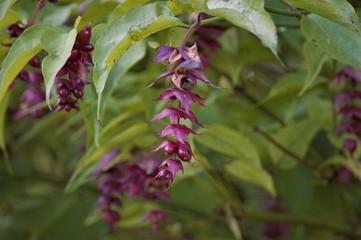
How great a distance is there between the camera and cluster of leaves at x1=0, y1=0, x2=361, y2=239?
68 cm

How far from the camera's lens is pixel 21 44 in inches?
28.7

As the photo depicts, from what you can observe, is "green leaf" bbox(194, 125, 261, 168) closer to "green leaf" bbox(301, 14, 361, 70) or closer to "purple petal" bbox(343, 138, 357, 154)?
"purple petal" bbox(343, 138, 357, 154)

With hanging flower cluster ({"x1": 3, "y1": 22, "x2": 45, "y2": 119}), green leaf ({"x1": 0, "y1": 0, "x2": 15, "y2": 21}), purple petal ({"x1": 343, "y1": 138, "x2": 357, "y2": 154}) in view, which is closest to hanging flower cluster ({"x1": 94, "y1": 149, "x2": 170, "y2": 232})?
hanging flower cluster ({"x1": 3, "y1": 22, "x2": 45, "y2": 119})

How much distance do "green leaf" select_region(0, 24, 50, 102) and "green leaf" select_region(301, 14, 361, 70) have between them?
30 cm

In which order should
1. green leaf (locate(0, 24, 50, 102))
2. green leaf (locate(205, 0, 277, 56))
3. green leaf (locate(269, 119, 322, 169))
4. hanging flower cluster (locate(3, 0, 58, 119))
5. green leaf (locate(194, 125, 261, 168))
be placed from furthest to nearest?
green leaf (locate(269, 119, 322, 169))
green leaf (locate(194, 125, 261, 168))
hanging flower cluster (locate(3, 0, 58, 119))
green leaf (locate(0, 24, 50, 102))
green leaf (locate(205, 0, 277, 56))

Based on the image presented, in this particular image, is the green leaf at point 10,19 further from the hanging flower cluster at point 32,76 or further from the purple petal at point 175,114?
the purple petal at point 175,114

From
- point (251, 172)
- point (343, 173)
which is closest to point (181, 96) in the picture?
point (251, 172)

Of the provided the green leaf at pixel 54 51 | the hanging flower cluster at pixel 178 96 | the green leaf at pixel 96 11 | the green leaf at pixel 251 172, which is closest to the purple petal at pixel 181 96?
the hanging flower cluster at pixel 178 96

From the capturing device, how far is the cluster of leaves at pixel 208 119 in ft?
2.22

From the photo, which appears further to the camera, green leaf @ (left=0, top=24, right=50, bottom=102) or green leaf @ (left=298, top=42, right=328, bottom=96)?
green leaf @ (left=298, top=42, right=328, bottom=96)

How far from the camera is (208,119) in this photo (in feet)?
4.13

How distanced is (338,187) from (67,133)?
0.83m

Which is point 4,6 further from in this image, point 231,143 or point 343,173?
point 343,173

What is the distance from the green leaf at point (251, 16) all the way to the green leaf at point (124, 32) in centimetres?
5
